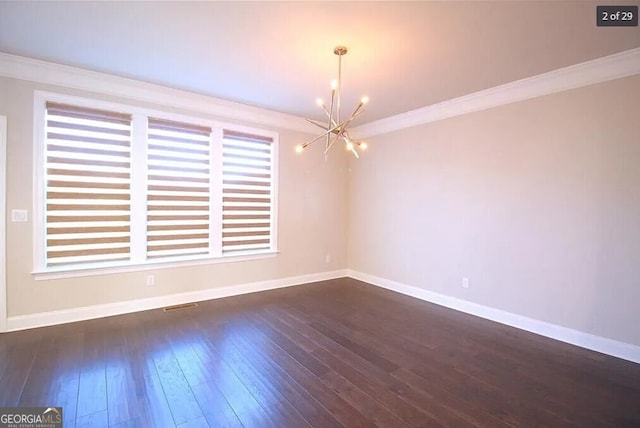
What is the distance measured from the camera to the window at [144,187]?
3.30m

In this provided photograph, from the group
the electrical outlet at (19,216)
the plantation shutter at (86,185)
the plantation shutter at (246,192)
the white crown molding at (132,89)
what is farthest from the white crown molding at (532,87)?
the electrical outlet at (19,216)

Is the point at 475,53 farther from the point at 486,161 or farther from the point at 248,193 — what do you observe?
the point at 248,193

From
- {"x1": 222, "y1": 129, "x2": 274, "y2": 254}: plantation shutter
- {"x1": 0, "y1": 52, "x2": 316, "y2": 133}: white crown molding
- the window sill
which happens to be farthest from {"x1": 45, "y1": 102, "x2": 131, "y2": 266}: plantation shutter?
{"x1": 222, "y1": 129, "x2": 274, "y2": 254}: plantation shutter

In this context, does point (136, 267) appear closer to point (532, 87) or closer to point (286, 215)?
point (286, 215)

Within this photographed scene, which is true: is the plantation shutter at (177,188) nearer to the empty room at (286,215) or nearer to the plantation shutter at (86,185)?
the empty room at (286,215)

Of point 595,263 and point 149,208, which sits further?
point 149,208

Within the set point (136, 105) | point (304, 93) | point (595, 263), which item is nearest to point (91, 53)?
point (136, 105)

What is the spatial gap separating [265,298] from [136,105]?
3.07m

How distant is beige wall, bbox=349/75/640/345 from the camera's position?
111 inches

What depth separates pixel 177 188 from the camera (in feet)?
13.1

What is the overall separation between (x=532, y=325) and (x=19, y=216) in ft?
18.8

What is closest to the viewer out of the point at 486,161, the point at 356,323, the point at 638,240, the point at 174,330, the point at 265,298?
Answer: the point at 638,240

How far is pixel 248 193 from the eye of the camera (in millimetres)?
4629

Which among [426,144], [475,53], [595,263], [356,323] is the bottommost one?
[356,323]
